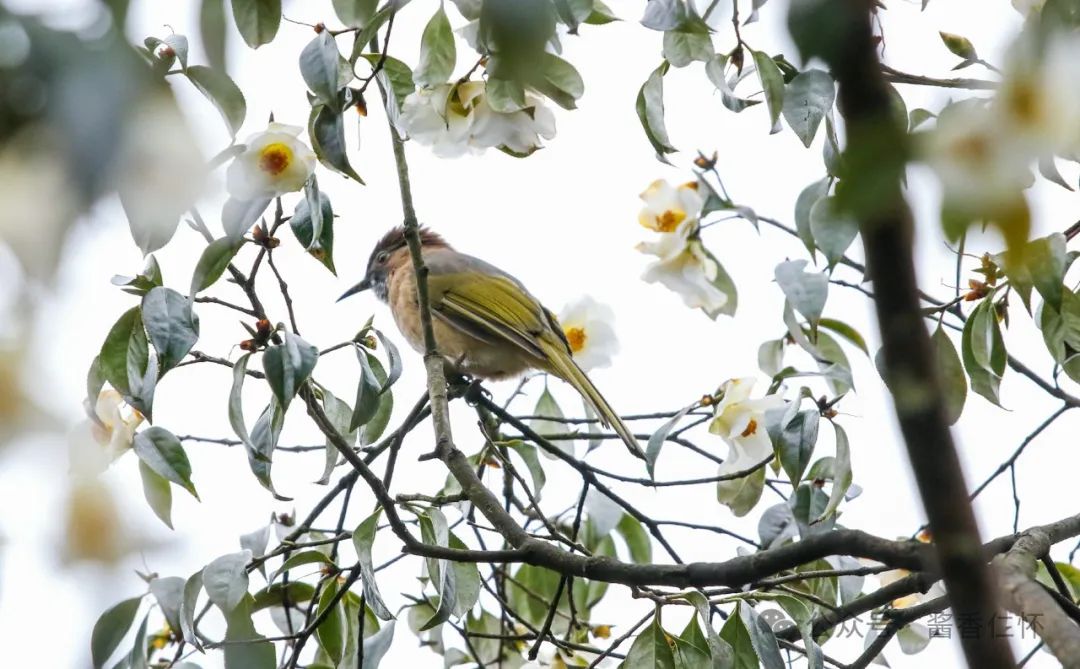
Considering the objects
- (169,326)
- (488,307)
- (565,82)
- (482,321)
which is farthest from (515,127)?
(488,307)

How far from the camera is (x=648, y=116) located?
7.90ft

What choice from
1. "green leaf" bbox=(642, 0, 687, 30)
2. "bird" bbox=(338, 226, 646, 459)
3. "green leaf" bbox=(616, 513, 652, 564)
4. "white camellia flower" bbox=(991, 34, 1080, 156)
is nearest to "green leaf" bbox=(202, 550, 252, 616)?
"green leaf" bbox=(642, 0, 687, 30)

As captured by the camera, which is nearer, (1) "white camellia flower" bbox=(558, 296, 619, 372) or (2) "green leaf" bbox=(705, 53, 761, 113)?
(2) "green leaf" bbox=(705, 53, 761, 113)

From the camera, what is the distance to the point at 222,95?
1.94 m

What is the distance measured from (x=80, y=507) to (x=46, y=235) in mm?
506

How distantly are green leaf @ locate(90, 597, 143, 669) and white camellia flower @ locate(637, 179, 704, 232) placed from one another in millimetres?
1799

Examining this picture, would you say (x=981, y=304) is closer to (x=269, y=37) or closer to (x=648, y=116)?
(x=648, y=116)

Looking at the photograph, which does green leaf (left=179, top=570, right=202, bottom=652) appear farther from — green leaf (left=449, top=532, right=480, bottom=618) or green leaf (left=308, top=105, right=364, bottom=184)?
green leaf (left=308, top=105, right=364, bottom=184)

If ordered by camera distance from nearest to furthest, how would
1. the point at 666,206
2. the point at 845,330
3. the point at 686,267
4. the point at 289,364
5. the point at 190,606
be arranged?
the point at 289,364 → the point at 190,606 → the point at 845,330 → the point at 686,267 → the point at 666,206

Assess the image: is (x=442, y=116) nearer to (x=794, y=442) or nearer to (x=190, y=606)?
(x=794, y=442)

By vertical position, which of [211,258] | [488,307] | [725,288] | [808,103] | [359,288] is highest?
[359,288]

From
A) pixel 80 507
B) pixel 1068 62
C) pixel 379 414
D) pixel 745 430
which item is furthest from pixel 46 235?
pixel 745 430

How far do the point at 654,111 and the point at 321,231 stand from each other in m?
0.78

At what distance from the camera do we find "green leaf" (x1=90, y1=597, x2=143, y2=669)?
2275 mm
